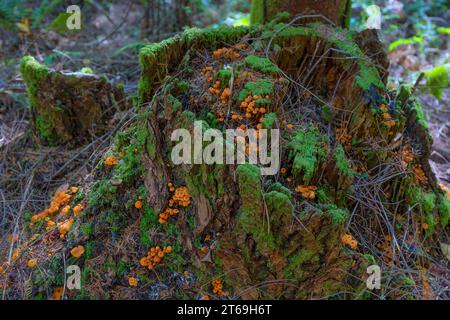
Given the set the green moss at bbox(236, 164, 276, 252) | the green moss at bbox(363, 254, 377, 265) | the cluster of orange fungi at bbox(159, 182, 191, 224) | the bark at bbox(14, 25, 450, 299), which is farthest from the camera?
the cluster of orange fungi at bbox(159, 182, 191, 224)

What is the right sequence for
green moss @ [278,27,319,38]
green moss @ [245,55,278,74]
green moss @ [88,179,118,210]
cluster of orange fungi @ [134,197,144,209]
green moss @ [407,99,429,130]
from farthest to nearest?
green moss @ [407,99,429,130], green moss @ [278,27,319,38], green moss @ [245,55,278,74], green moss @ [88,179,118,210], cluster of orange fungi @ [134,197,144,209]

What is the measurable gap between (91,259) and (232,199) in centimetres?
125

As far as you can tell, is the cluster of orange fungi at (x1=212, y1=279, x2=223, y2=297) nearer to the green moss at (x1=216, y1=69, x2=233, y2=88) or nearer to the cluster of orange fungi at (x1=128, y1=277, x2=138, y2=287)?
the cluster of orange fungi at (x1=128, y1=277, x2=138, y2=287)

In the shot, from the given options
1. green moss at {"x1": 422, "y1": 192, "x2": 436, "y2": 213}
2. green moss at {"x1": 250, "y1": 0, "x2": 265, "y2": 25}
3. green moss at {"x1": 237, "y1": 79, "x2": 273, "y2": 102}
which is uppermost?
green moss at {"x1": 250, "y1": 0, "x2": 265, "y2": 25}

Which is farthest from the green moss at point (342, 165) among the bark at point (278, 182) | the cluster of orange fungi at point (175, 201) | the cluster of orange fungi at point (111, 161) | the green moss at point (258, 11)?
the green moss at point (258, 11)

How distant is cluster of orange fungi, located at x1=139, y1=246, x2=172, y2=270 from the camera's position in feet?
10.2

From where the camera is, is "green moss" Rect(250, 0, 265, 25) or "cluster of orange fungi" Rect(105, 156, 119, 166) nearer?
"cluster of orange fungi" Rect(105, 156, 119, 166)

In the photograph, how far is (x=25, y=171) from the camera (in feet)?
14.3

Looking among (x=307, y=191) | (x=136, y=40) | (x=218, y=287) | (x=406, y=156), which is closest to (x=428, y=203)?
(x=406, y=156)

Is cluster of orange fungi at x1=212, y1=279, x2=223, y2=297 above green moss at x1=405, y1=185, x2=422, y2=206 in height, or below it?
below

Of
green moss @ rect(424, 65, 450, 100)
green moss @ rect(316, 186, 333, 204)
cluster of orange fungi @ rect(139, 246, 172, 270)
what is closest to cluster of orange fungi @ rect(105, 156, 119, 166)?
cluster of orange fungi @ rect(139, 246, 172, 270)

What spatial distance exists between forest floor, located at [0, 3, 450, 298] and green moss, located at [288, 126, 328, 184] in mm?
1956

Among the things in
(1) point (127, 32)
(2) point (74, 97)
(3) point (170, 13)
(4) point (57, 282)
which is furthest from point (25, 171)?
(1) point (127, 32)
